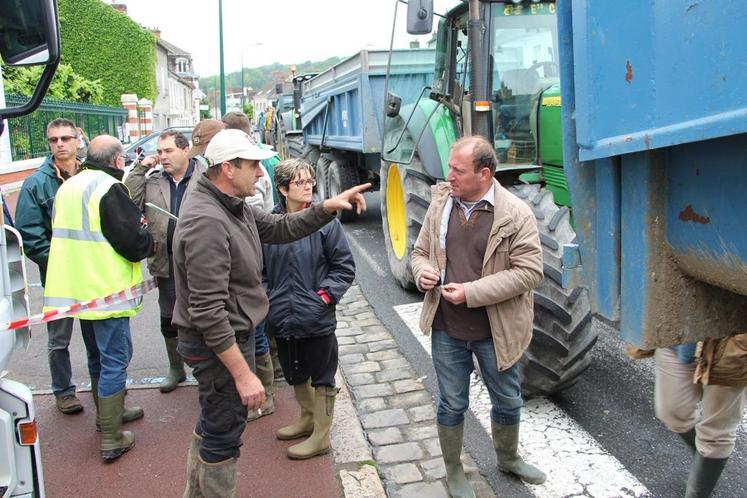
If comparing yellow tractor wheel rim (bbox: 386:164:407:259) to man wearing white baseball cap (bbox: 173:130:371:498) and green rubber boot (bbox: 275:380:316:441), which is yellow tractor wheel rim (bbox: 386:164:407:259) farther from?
man wearing white baseball cap (bbox: 173:130:371:498)

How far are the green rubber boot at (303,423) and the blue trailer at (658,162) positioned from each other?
2016mm

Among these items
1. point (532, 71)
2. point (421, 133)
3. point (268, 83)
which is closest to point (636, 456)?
point (532, 71)

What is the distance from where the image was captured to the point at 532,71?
195 inches

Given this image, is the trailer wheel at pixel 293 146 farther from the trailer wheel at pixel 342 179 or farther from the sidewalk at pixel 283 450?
the sidewalk at pixel 283 450

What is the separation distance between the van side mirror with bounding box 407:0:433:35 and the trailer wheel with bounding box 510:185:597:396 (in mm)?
1840

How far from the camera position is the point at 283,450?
3697 millimetres

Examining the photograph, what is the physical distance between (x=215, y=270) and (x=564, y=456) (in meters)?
2.20

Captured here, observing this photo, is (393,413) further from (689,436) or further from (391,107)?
(391,107)

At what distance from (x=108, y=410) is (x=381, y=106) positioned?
634cm

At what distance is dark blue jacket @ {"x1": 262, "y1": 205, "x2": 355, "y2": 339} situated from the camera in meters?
3.46

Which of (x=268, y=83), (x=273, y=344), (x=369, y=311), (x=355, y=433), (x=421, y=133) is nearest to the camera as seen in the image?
(x=355, y=433)

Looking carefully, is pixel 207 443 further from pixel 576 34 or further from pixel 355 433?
pixel 576 34

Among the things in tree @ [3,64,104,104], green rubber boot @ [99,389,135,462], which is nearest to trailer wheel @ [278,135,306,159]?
tree @ [3,64,104,104]

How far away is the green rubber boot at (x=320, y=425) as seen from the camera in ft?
11.7
